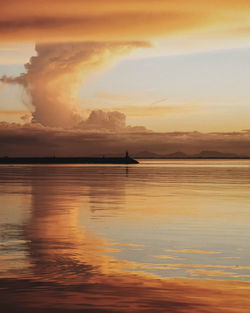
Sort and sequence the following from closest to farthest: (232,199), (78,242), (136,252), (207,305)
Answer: (207,305) → (136,252) → (78,242) → (232,199)

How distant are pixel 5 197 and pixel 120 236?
20.9 metres

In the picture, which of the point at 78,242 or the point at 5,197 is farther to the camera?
the point at 5,197

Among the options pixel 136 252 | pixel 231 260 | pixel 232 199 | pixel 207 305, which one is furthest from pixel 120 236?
pixel 232 199

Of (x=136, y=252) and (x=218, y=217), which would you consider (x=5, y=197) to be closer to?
(x=218, y=217)

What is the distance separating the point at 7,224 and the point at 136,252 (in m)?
9.16

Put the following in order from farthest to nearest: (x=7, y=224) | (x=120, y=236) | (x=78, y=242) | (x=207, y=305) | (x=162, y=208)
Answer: (x=162, y=208)
(x=7, y=224)
(x=120, y=236)
(x=78, y=242)
(x=207, y=305)

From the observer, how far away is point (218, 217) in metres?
29.4

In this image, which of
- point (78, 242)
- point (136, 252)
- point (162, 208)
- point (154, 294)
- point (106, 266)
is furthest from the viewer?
point (162, 208)

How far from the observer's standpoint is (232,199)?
40.7m

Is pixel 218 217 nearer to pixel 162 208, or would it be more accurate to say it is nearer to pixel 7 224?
pixel 162 208

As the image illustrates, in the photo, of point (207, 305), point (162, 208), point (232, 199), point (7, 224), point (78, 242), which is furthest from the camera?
point (232, 199)

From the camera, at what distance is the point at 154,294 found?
13.1 m

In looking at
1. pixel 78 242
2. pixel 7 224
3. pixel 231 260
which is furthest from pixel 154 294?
pixel 7 224

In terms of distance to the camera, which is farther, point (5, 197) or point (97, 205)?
point (5, 197)
